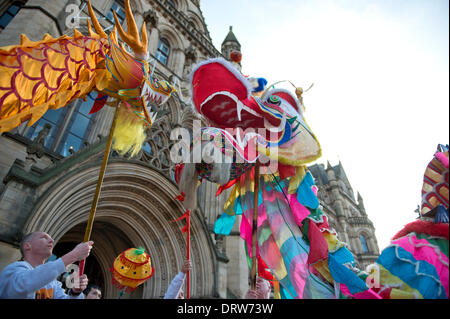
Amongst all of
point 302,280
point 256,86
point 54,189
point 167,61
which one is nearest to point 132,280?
point 54,189

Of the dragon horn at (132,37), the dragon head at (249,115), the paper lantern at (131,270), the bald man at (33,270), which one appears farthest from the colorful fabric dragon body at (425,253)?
the paper lantern at (131,270)

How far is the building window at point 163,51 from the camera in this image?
1145 cm

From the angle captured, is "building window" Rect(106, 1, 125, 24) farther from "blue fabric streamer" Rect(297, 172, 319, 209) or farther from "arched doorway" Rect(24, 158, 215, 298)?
"blue fabric streamer" Rect(297, 172, 319, 209)

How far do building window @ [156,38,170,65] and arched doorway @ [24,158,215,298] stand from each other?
6.99m

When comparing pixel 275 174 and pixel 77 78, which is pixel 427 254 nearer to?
pixel 275 174

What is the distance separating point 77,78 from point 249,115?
2.05 metres

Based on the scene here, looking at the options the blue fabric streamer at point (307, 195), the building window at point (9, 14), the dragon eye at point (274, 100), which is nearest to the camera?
the blue fabric streamer at point (307, 195)

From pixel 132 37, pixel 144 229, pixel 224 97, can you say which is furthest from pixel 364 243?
pixel 132 37

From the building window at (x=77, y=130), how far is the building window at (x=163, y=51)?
496 cm

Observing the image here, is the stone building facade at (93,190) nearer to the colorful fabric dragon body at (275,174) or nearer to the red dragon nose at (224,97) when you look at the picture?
the red dragon nose at (224,97)

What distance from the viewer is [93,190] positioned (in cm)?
542

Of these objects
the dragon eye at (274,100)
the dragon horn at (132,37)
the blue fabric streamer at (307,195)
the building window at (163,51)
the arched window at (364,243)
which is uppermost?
the building window at (163,51)

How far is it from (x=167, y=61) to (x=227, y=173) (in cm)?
1066

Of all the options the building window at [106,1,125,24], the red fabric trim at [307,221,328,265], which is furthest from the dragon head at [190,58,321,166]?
the building window at [106,1,125,24]
